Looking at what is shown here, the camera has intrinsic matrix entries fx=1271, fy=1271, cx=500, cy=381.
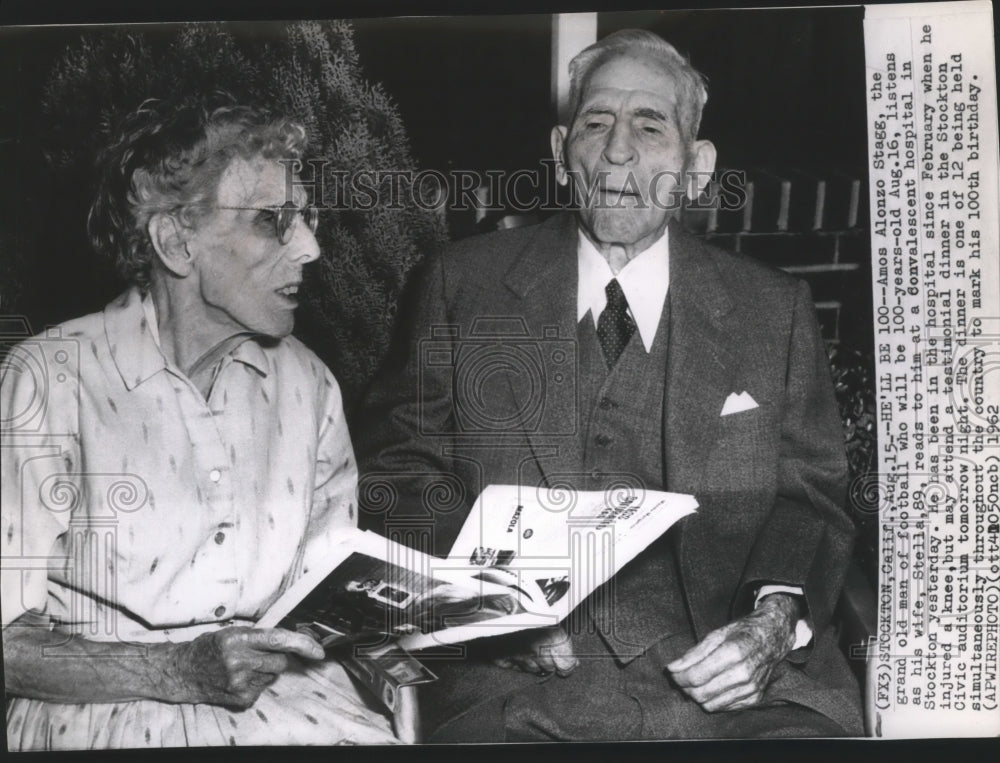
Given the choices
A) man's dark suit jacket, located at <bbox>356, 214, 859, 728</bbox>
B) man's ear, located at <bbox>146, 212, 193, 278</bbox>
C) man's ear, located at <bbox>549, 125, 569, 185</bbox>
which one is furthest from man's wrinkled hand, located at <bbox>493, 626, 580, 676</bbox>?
man's ear, located at <bbox>146, 212, 193, 278</bbox>

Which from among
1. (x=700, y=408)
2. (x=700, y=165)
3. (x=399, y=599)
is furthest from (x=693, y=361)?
(x=399, y=599)

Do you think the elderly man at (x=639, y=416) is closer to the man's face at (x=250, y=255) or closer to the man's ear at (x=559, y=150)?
the man's ear at (x=559, y=150)

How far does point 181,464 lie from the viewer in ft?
8.59

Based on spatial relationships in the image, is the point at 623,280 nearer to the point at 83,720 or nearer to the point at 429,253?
the point at 429,253

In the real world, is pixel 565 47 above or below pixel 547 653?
above

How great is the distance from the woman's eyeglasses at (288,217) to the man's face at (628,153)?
52cm

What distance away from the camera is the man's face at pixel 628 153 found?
2584 millimetres

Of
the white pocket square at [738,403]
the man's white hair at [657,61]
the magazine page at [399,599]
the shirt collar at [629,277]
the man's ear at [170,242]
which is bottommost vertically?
the magazine page at [399,599]

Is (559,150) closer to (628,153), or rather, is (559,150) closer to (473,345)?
(628,153)

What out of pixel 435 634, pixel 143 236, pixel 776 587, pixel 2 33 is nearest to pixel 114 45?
pixel 2 33

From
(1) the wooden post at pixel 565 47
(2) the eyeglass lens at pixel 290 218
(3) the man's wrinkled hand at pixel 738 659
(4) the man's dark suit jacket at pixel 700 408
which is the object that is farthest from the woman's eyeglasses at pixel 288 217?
(3) the man's wrinkled hand at pixel 738 659

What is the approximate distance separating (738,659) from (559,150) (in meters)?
1.11

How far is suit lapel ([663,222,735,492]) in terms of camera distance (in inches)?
102

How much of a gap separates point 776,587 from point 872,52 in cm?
113
